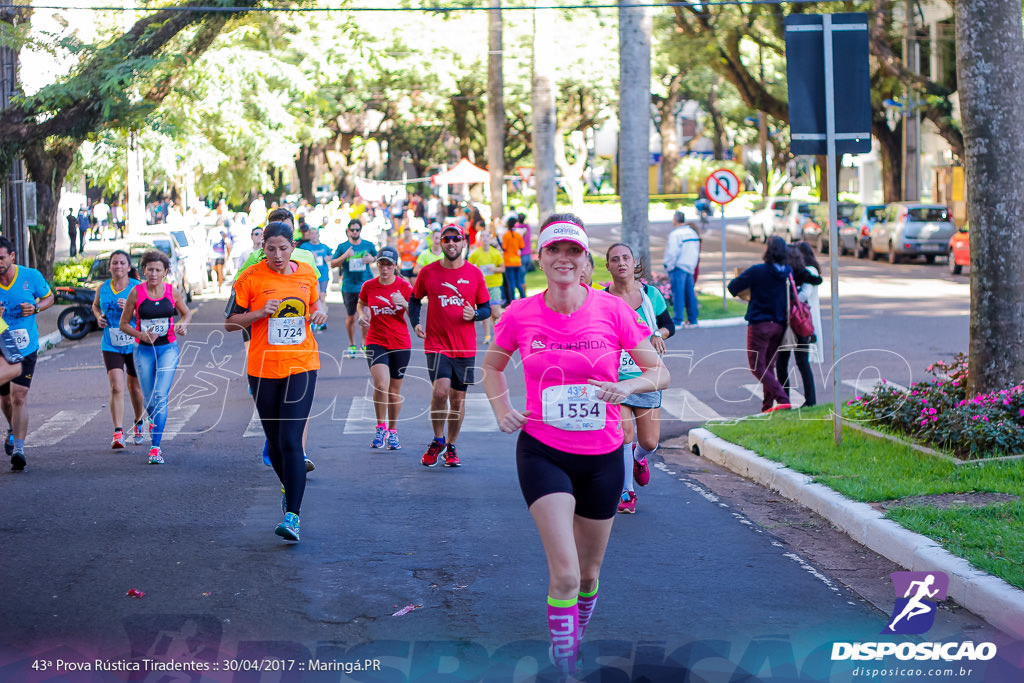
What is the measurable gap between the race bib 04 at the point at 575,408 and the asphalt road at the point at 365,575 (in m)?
1.05

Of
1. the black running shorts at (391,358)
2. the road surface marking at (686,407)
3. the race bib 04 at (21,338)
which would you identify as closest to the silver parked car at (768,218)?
the road surface marking at (686,407)

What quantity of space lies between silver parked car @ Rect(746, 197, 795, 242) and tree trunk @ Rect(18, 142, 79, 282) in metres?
26.3

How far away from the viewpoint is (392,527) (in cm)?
815

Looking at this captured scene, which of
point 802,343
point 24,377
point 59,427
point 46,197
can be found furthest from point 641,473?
point 46,197

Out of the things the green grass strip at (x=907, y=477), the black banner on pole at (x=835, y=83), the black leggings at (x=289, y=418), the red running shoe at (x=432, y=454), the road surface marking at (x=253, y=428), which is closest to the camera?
the green grass strip at (x=907, y=477)

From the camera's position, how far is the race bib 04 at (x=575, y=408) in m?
5.15

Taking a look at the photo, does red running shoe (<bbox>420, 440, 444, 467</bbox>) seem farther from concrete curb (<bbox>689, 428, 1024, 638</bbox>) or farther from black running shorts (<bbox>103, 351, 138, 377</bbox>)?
black running shorts (<bbox>103, 351, 138, 377</bbox>)

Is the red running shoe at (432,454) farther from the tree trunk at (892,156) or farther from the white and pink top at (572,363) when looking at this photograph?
the tree trunk at (892,156)

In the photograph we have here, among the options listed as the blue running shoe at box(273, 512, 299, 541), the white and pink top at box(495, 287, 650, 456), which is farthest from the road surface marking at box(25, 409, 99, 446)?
the white and pink top at box(495, 287, 650, 456)

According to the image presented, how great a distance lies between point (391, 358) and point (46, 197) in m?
19.0

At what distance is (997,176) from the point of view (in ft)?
32.4

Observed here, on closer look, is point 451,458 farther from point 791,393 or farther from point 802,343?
point 791,393

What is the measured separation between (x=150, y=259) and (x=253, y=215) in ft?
→ 82.6

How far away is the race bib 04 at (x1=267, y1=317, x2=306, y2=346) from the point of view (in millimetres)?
7836
